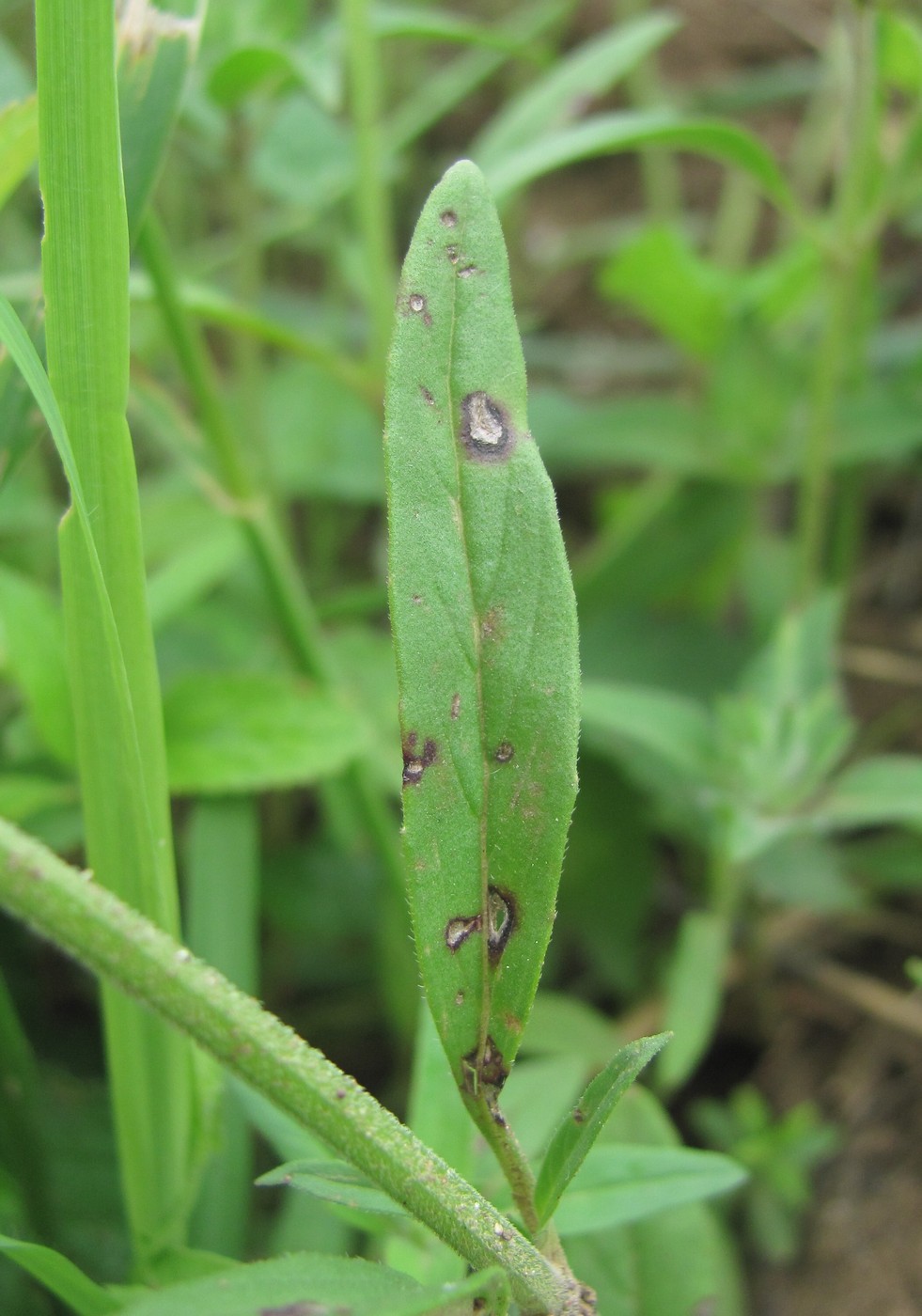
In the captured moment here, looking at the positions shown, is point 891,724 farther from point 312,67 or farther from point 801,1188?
point 312,67

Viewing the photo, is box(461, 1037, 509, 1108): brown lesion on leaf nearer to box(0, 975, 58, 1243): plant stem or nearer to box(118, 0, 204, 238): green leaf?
box(0, 975, 58, 1243): plant stem

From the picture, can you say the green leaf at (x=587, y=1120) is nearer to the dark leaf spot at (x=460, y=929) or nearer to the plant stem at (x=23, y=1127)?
the dark leaf spot at (x=460, y=929)

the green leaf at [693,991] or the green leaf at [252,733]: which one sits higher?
the green leaf at [252,733]

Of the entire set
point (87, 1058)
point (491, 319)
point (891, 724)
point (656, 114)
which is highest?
point (656, 114)

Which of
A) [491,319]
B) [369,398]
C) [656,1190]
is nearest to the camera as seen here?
[491,319]

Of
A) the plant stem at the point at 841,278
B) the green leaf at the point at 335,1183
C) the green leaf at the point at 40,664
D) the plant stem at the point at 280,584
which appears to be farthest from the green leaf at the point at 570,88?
the green leaf at the point at 335,1183

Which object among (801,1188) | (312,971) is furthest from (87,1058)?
Answer: (801,1188)

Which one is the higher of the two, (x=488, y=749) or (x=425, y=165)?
(x=425, y=165)

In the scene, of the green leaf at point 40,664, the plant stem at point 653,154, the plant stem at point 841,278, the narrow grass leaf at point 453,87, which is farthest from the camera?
the plant stem at point 653,154
